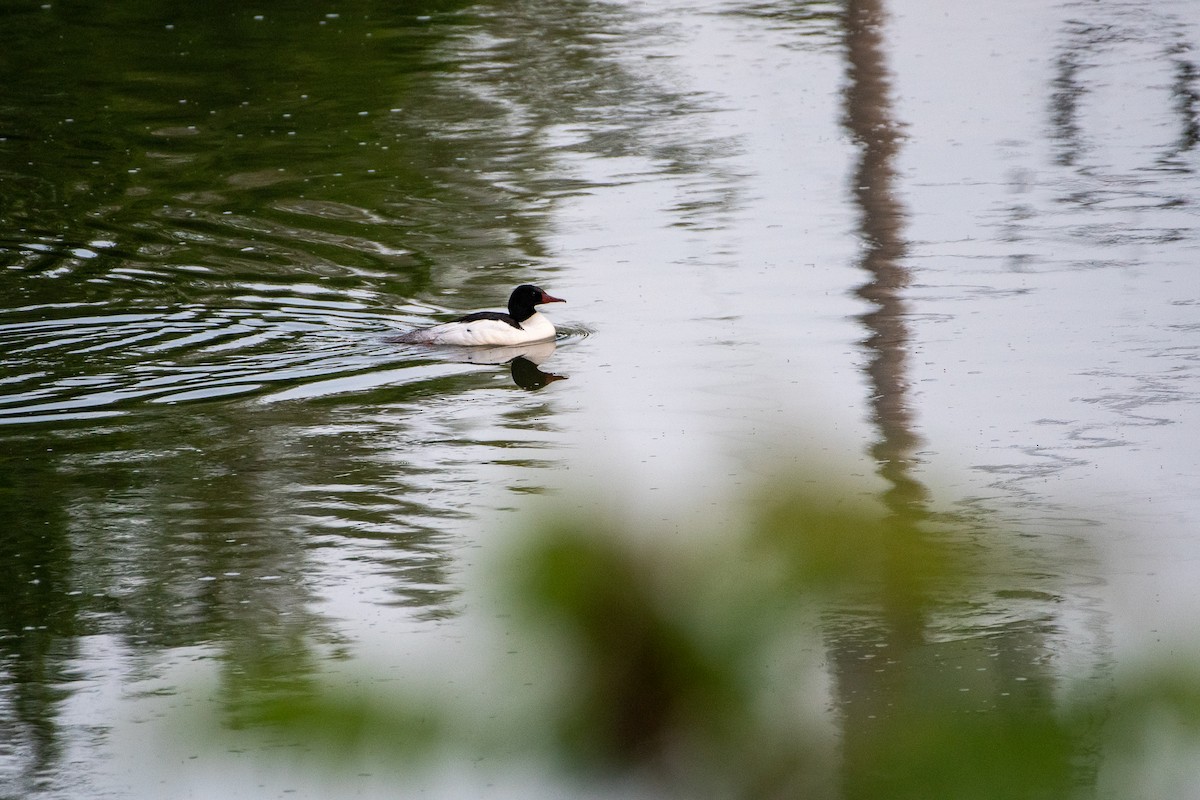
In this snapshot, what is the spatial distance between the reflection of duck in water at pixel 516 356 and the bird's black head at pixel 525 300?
0.75 ft

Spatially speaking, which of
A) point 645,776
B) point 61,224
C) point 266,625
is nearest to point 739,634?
point 645,776

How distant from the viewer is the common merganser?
11.5 meters

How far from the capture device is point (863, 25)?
2405cm

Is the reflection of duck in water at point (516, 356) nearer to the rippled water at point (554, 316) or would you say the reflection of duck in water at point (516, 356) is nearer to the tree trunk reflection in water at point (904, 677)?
the rippled water at point (554, 316)

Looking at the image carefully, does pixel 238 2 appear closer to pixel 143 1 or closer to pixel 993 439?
pixel 143 1

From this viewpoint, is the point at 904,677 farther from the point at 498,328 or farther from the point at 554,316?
the point at 554,316

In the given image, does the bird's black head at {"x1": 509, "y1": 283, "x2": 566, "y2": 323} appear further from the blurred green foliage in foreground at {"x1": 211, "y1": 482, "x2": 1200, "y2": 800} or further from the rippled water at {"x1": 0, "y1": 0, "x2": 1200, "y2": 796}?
the blurred green foliage in foreground at {"x1": 211, "y1": 482, "x2": 1200, "y2": 800}

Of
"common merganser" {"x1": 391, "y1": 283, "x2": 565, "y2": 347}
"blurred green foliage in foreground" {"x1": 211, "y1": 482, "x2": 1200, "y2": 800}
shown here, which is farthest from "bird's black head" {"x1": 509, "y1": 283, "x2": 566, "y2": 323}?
"blurred green foliage in foreground" {"x1": 211, "y1": 482, "x2": 1200, "y2": 800}

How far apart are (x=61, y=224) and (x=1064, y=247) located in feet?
27.9

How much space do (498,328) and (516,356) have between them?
26 cm

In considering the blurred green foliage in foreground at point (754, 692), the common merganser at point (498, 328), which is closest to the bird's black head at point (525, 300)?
the common merganser at point (498, 328)

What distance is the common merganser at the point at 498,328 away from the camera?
11531mm

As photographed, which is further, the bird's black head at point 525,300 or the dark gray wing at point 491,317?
the bird's black head at point 525,300

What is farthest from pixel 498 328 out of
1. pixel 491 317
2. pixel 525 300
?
pixel 525 300
